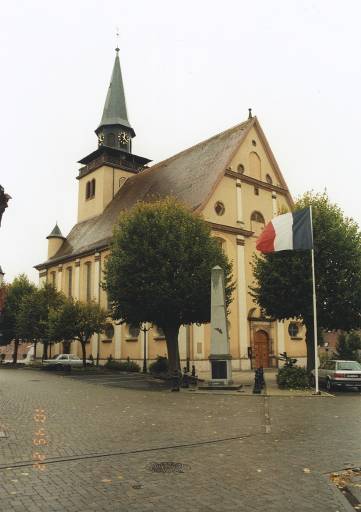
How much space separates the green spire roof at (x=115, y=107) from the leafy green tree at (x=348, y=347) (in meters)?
32.4

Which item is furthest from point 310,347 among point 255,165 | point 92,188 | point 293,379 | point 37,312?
point 92,188

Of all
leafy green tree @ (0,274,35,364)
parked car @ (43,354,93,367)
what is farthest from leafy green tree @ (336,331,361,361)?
leafy green tree @ (0,274,35,364)

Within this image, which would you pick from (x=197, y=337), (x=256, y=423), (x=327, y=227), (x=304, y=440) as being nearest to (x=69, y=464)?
(x=304, y=440)

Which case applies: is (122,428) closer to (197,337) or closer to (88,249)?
(197,337)

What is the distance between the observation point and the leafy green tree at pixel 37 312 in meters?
45.7

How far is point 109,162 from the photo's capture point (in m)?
53.8

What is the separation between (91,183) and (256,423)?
4602 cm

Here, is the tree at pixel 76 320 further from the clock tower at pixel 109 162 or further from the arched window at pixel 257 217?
the clock tower at pixel 109 162

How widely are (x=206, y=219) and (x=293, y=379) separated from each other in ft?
57.2

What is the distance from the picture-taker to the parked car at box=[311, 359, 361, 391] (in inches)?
925

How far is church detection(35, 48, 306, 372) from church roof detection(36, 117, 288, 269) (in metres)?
0.11

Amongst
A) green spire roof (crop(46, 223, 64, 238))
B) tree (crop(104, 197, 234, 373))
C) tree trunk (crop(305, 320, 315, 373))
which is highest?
green spire roof (crop(46, 223, 64, 238))

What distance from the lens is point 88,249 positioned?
4709cm

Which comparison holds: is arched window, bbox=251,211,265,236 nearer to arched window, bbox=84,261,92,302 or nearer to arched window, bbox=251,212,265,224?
arched window, bbox=251,212,265,224
